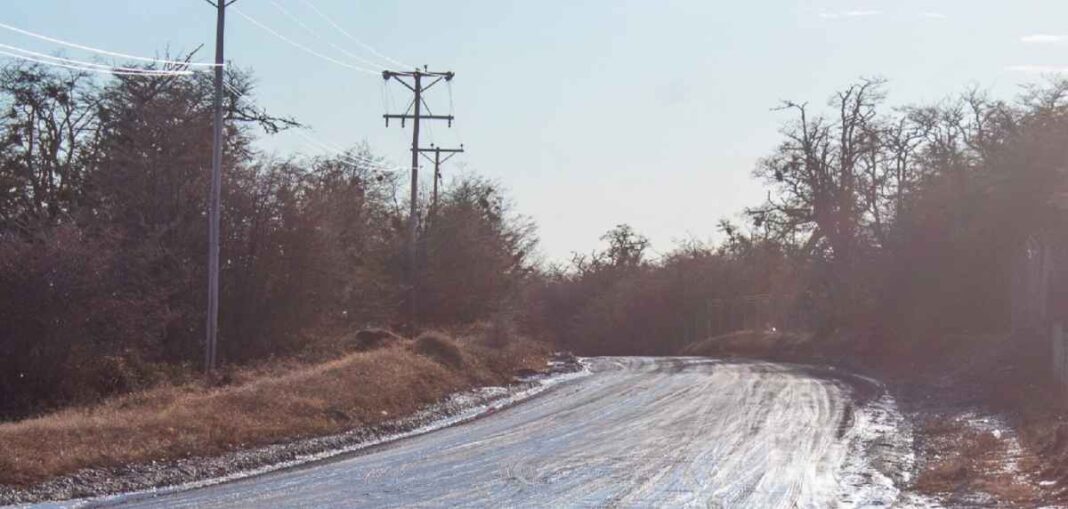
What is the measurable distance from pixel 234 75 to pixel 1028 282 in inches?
932

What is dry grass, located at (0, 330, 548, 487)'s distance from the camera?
607 inches

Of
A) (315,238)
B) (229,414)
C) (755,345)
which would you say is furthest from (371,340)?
(755,345)

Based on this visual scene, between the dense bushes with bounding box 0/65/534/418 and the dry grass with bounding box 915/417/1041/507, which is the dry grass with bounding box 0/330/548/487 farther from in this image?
the dry grass with bounding box 915/417/1041/507

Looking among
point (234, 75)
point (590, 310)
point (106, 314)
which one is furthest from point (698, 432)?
point (590, 310)

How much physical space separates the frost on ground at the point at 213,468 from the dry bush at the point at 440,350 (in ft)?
22.8

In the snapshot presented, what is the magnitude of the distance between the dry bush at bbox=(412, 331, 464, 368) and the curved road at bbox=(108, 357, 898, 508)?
19.1ft

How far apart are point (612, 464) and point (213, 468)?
482cm

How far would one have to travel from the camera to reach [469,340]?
128 ft

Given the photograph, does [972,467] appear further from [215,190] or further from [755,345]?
[755,345]

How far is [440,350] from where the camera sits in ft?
105

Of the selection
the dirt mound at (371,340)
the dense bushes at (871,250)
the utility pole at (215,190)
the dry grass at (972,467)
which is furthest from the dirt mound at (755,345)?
the dry grass at (972,467)

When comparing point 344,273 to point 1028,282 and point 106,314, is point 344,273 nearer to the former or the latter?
point 106,314

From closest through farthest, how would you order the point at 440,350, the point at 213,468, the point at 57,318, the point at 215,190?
the point at 213,468 < the point at 57,318 < the point at 215,190 < the point at 440,350

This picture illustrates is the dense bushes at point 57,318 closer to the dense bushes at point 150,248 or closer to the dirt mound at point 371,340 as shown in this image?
the dense bushes at point 150,248
